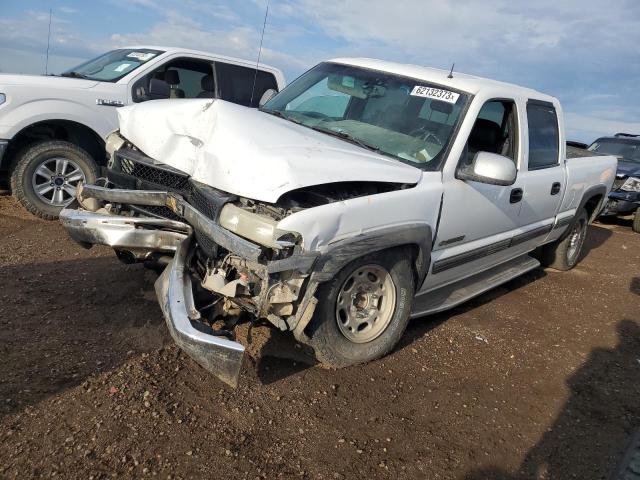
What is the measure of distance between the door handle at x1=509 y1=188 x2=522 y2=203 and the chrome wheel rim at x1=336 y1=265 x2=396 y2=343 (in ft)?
5.16

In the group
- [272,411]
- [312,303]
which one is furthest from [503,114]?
[272,411]

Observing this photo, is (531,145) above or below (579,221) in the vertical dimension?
above

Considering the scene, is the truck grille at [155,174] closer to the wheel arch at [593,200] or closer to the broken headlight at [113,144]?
the broken headlight at [113,144]

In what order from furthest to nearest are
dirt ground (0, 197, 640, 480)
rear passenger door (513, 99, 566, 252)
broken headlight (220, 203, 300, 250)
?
1. rear passenger door (513, 99, 566, 252)
2. broken headlight (220, 203, 300, 250)
3. dirt ground (0, 197, 640, 480)

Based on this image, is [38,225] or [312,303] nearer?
[312,303]

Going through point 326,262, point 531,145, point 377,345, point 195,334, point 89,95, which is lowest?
point 377,345

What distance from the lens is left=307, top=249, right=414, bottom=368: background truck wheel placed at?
10.1ft

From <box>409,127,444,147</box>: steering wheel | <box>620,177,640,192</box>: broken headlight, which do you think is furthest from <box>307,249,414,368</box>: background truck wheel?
<box>620,177,640,192</box>: broken headlight

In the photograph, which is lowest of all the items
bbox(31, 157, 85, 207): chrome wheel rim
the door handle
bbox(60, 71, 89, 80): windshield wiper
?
bbox(31, 157, 85, 207): chrome wheel rim

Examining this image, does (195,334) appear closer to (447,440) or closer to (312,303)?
(312,303)

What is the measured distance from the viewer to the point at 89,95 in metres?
5.83

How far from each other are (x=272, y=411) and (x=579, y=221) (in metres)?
5.11

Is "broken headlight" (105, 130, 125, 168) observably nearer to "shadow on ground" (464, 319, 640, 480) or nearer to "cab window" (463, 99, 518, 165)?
"cab window" (463, 99, 518, 165)

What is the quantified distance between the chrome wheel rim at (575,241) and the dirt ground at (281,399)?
78.5 inches
